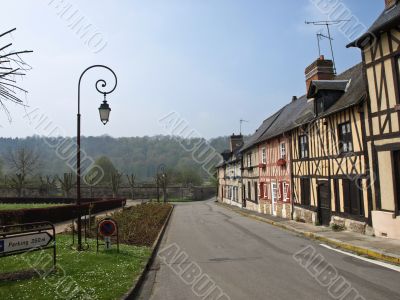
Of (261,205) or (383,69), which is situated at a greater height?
(383,69)

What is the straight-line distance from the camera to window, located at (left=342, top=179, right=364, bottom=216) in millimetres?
14453

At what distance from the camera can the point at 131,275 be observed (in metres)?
8.29

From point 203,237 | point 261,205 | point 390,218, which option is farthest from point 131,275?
point 261,205

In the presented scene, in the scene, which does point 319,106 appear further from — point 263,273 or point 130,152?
point 130,152

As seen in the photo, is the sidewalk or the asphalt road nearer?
the asphalt road

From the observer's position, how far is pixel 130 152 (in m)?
139

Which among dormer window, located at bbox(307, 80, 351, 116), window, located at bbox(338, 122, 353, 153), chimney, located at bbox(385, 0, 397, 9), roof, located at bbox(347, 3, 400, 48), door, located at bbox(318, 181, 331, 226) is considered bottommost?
door, located at bbox(318, 181, 331, 226)

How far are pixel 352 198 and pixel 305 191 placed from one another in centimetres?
519

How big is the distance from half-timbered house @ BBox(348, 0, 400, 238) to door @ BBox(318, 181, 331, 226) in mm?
3631

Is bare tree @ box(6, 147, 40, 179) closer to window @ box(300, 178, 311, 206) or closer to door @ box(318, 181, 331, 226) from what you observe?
window @ box(300, 178, 311, 206)

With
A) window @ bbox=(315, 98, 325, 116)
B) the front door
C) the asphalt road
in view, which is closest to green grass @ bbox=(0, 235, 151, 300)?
the asphalt road

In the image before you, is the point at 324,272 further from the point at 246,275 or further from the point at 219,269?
the point at 219,269

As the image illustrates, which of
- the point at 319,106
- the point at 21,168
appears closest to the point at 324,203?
the point at 319,106

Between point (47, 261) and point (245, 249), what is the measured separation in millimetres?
6351
